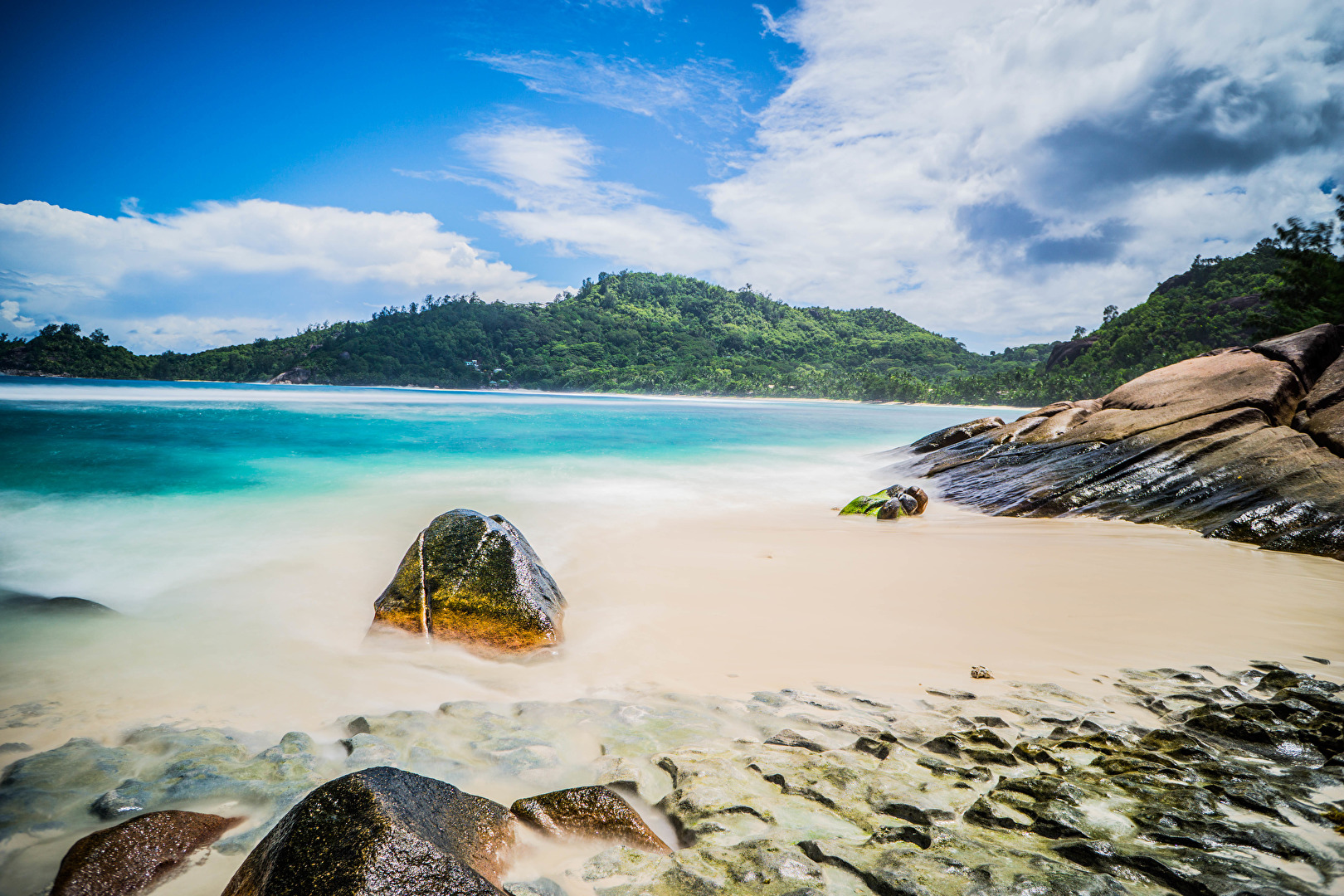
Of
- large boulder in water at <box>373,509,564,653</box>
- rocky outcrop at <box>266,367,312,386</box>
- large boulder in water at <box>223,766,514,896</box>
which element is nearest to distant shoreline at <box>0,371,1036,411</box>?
rocky outcrop at <box>266,367,312,386</box>

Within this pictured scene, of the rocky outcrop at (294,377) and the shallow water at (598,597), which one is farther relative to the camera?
the rocky outcrop at (294,377)

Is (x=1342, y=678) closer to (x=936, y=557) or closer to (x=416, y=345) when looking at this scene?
(x=936, y=557)

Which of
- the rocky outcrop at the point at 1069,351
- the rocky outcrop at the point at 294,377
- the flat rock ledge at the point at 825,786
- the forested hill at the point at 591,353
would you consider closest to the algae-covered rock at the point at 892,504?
the flat rock ledge at the point at 825,786

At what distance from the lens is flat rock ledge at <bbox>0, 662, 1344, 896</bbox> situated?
196cm

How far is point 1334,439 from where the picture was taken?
872cm

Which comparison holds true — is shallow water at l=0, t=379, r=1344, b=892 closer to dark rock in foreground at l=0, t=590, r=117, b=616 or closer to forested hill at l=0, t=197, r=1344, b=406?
dark rock in foreground at l=0, t=590, r=117, b=616

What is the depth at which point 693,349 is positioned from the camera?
377ft

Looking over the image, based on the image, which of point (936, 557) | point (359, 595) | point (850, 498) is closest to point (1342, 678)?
point (936, 557)

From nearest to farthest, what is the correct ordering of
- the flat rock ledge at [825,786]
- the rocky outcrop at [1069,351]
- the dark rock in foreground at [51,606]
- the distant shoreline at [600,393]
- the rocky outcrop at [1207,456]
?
1. the flat rock ledge at [825,786]
2. the dark rock in foreground at [51,606]
3. the rocky outcrop at [1207,456]
4. the rocky outcrop at [1069,351]
5. the distant shoreline at [600,393]

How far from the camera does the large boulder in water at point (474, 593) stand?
4.66 m

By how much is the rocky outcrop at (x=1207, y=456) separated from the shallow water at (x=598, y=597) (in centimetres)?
67

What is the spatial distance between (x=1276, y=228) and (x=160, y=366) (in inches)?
5266

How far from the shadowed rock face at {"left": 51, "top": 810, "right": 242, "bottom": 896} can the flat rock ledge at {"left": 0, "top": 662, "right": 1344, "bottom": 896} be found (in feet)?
0.45

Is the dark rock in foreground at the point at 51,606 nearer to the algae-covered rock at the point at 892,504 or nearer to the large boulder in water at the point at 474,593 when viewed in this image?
the large boulder in water at the point at 474,593
